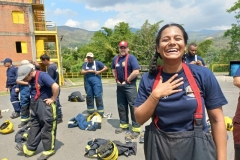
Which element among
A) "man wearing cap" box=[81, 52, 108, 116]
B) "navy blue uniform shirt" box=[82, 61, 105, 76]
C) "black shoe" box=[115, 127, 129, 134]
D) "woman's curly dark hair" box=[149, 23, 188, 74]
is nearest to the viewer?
"woman's curly dark hair" box=[149, 23, 188, 74]

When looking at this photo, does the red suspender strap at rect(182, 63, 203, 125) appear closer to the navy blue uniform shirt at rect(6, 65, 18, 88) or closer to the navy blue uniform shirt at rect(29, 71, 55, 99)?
the navy blue uniform shirt at rect(29, 71, 55, 99)

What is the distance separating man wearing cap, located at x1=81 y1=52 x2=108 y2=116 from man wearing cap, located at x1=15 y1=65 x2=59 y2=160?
238cm

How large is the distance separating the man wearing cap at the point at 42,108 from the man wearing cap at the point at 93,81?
2378 millimetres

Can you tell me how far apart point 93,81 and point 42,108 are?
258 cm

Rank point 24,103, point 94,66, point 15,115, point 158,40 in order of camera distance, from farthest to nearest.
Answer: point 15,115 → point 94,66 → point 24,103 → point 158,40

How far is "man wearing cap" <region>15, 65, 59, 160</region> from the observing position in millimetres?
3570

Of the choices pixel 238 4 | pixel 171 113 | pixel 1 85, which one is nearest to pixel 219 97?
pixel 171 113

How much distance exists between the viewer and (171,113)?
1.53 metres

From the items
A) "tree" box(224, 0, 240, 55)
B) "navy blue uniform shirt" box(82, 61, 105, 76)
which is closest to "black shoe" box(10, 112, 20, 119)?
"navy blue uniform shirt" box(82, 61, 105, 76)

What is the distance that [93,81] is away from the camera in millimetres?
6070

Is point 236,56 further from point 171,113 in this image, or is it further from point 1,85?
point 171,113

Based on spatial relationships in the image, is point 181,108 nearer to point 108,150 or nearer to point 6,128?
point 108,150

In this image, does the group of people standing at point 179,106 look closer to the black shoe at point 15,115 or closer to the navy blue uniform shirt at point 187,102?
the navy blue uniform shirt at point 187,102

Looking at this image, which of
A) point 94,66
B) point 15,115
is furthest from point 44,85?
point 15,115
